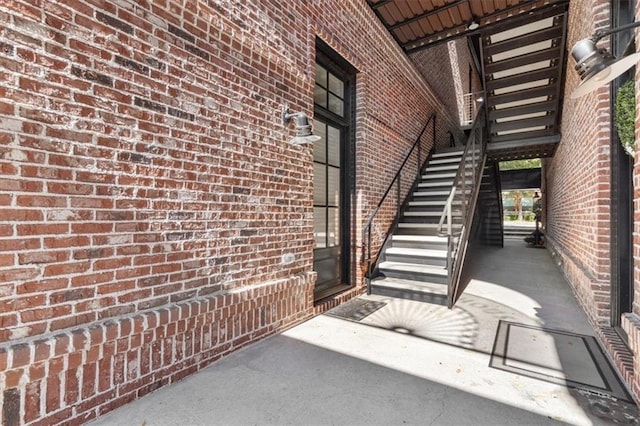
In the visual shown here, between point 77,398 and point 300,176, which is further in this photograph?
point 300,176

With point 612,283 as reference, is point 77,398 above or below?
below

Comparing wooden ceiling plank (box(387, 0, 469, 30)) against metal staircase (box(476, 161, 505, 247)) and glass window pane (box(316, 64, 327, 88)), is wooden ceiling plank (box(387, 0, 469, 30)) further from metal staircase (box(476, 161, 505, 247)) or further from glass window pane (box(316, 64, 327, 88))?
metal staircase (box(476, 161, 505, 247))

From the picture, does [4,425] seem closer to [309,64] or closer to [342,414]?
[342,414]

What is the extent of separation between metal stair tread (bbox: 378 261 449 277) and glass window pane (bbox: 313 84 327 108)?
7.75 ft

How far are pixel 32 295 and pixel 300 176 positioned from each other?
7.27 ft

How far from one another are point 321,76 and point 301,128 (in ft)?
4.09

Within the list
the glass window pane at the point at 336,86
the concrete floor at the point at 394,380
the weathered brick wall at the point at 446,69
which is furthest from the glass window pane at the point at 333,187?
the weathered brick wall at the point at 446,69

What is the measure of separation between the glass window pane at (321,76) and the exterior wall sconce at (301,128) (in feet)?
3.28

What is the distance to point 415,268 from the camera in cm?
432

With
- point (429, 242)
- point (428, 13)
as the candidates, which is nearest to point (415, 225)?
point (429, 242)

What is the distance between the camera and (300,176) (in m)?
3.21

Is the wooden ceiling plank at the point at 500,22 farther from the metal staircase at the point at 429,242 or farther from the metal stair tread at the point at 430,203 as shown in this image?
the metal stair tread at the point at 430,203

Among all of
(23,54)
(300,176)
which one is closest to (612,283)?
(300,176)

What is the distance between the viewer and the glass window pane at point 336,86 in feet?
13.0
